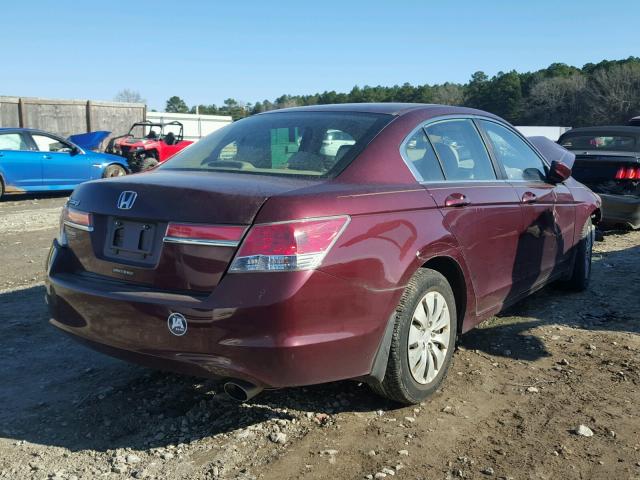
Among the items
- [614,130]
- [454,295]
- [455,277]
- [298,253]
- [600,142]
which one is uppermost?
[614,130]

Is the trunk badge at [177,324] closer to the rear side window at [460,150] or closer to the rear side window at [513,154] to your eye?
the rear side window at [460,150]

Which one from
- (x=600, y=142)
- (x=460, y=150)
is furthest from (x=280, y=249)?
(x=600, y=142)

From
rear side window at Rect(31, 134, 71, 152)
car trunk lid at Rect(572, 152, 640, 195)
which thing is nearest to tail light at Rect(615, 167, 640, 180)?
car trunk lid at Rect(572, 152, 640, 195)

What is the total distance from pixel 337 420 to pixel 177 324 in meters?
1.07

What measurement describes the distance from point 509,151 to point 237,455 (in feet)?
9.77

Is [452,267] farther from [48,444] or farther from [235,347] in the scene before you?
[48,444]

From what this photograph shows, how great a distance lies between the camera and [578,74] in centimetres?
7144

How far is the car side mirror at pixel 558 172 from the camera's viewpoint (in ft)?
15.6

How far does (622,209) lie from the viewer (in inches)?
319

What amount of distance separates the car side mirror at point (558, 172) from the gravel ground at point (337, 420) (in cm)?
120

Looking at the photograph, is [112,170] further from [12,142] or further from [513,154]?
[513,154]

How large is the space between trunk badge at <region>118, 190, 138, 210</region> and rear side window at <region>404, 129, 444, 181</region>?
148 cm

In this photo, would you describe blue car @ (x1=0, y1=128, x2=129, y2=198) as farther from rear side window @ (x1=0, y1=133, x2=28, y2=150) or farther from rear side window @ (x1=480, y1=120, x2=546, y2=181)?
rear side window @ (x1=480, y1=120, x2=546, y2=181)

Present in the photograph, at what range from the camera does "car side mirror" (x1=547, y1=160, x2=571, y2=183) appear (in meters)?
4.75
